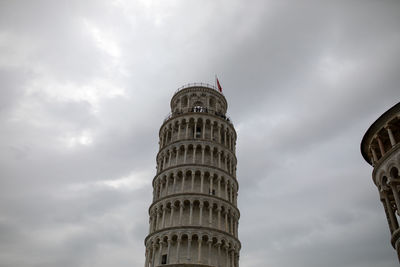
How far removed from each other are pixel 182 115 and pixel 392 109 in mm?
28116

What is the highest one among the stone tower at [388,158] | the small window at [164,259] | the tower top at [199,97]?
the tower top at [199,97]

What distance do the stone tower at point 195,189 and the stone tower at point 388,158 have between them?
1875 centimetres

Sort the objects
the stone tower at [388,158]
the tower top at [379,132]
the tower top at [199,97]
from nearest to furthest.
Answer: the stone tower at [388,158] < the tower top at [379,132] < the tower top at [199,97]

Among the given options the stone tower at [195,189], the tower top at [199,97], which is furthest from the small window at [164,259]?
the tower top at [199,97]

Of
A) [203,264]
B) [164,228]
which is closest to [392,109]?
[203,264]

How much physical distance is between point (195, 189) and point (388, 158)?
2277 cm

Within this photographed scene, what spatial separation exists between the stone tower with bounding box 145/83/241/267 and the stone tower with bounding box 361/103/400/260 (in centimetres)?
1875

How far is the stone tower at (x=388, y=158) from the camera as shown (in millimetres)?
23828

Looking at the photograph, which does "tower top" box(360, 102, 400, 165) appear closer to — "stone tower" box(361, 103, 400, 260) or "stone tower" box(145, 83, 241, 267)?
"stone tower" box(361, 103, 400, 260)

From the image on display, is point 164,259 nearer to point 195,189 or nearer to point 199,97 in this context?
point 195,189

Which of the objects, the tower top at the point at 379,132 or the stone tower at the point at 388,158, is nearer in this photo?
the stone tower at the point at 388,158

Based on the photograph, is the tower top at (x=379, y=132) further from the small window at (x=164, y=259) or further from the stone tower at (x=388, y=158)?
the small window at (x=164, y=259)

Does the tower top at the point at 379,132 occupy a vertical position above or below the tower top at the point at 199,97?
below

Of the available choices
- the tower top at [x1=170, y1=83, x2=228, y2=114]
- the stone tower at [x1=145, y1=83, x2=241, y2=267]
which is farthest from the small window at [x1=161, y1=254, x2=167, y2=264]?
the tower top at [x1=170, y1=83, x2=228, y2=114]
